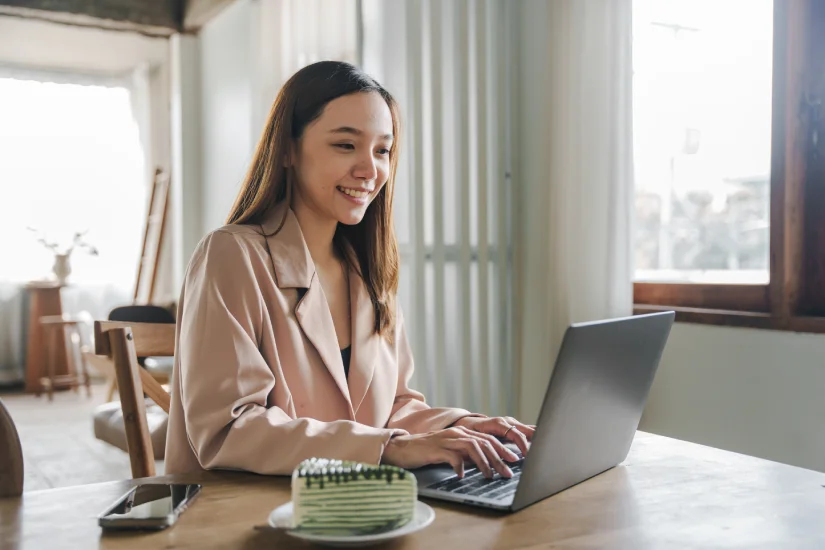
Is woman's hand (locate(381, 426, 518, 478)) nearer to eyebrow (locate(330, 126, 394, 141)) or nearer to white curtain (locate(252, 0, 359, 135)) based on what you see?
eyebrow (locate(330, 126, 394, 141))

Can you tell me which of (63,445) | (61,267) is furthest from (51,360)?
(63,445)

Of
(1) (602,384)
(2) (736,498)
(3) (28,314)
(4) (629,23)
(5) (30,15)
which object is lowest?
(3) (28,314)

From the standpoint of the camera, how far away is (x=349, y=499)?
686 mm

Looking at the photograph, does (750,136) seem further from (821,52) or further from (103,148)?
(103,148)

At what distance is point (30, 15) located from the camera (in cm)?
536

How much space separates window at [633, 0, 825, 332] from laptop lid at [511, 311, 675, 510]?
49.1 inches

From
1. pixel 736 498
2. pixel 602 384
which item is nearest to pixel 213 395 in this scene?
pixel 602 384

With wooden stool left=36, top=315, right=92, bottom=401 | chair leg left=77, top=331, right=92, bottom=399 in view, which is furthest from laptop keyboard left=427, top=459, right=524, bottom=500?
wooden stool left=36, top=315, right=92, bottom=401

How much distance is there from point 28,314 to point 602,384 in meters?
6.26

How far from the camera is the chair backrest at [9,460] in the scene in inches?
35.8

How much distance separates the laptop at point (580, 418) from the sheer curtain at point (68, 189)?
19.6ft

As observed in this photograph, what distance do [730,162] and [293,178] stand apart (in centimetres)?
159

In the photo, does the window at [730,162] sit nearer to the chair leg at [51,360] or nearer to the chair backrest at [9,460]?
the chair backrest at [9,460]

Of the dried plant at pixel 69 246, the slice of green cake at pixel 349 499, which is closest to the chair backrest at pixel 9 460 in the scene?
the slice of green cake at pixel 349 499
